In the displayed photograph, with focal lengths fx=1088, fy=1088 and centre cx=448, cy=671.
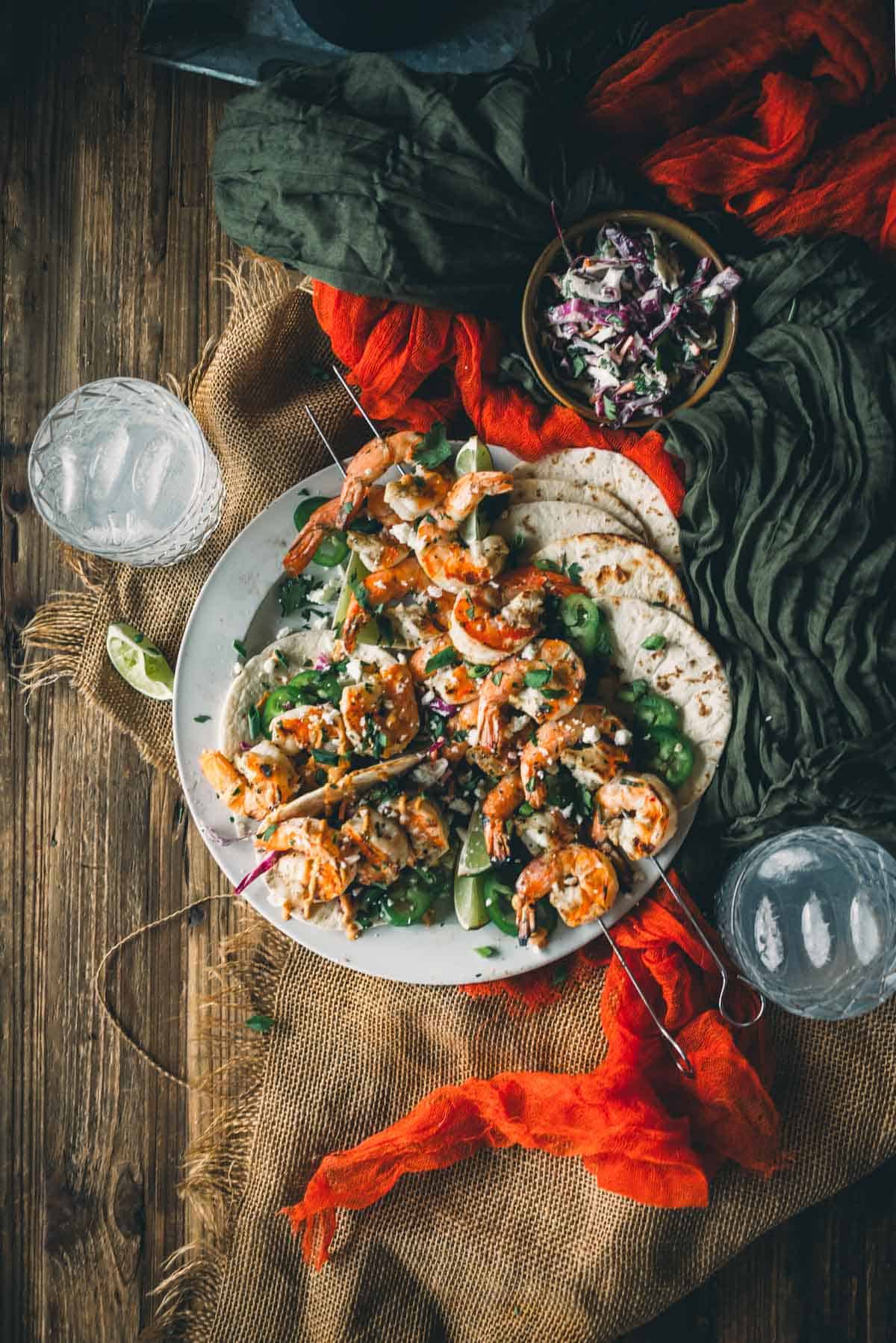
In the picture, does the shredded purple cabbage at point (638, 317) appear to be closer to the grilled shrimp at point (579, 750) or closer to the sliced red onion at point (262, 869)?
the grilled shrimp at point (579, 750)

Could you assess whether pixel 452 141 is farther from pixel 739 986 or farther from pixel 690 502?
pixel 739 986

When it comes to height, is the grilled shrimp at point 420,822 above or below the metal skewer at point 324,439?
below

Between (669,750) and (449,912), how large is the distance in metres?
0.56

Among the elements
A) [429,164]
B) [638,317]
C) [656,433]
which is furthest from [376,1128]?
[429,164]

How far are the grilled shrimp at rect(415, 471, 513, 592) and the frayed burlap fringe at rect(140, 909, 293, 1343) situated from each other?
0.91m

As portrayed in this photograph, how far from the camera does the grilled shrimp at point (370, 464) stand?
2230 mm

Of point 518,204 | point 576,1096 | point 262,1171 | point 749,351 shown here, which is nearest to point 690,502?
point 749,351

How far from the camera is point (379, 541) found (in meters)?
2.27

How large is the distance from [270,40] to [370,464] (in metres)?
1.10

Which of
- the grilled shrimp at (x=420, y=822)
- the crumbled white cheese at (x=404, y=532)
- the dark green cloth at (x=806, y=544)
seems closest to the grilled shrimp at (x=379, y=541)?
the crumbled white cheese at (x=404, y=532)

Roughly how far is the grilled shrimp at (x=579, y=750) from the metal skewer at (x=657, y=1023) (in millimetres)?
293

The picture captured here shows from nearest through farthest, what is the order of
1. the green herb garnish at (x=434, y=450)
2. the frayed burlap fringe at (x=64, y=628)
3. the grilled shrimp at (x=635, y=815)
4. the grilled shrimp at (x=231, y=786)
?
the grilled shrimp at (x=635, y=815)
the grilled shrimp at (x=231, y=786)
the green herb garnish at (x=434, y=450)
the frayed burlap fringe at (x=64, y=628)

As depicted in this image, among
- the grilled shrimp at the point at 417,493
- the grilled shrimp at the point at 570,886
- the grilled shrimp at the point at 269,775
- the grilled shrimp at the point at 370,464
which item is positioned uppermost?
the grilled shrimp at the point at 370,464

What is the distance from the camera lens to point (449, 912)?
2.26 meters
